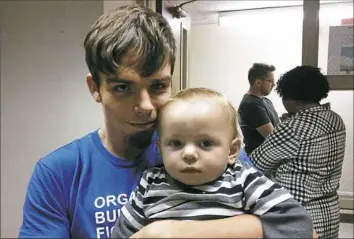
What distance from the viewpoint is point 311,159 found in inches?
59.7

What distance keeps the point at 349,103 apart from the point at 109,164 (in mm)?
1744

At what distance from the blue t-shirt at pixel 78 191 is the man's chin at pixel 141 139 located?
1.5 inches

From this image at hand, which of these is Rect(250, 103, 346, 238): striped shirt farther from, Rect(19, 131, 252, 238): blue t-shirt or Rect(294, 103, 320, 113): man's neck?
Rect(19, 131, 252, 238): blue t-shirt

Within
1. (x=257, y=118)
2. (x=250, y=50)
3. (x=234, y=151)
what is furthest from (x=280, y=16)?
(x=234, y=151)

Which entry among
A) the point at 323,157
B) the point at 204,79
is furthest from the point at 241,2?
the point at 323,157

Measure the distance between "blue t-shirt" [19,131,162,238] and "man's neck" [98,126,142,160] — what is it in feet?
0.04

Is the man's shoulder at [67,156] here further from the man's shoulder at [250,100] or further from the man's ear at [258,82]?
the man's ear at [258,82]

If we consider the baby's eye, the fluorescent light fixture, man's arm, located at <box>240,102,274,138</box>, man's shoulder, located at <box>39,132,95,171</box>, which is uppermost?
the fluorescent light fixture

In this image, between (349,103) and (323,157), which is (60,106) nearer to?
(323,157)

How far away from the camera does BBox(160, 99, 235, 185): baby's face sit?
651 mm

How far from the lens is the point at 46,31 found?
2188 mm

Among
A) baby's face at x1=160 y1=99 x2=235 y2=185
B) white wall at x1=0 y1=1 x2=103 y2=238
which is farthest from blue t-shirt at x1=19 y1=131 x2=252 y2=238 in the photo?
white wall at x1=0 y1=1 x2=103 y2=238

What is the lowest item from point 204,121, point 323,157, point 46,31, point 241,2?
point 323,157

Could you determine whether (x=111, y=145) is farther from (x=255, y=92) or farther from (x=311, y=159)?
(x=255, y=92)
